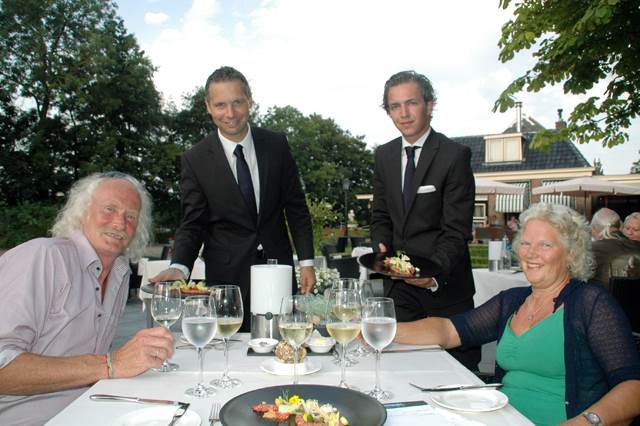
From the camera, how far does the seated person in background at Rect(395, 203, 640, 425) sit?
1791mm

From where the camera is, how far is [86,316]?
1.85 metres

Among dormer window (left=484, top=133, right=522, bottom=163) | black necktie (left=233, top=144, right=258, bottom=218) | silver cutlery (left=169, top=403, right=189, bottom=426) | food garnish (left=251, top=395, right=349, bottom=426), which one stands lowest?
silver cutlery (left=169, top=403, right=189, bottom=426)

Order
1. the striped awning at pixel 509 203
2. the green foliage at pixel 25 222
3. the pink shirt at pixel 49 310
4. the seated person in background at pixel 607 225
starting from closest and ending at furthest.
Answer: the pink shirt at pixel 49 310 < the seated person in background at pixel 607 225 < the green foliage at pixel 25 222 < the striped awning at pixel 509 203

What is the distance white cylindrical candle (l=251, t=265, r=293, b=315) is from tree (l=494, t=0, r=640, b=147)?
18.4 feet

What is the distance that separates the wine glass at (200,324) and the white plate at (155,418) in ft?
0.66

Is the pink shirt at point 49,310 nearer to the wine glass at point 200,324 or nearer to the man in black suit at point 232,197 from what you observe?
the wine glass at point 200,324

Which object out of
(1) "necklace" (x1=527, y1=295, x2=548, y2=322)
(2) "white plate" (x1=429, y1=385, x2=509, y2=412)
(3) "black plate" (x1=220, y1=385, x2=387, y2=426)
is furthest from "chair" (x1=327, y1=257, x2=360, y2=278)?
(3) "black plate" (x1=220, y1=385, x2=387, y2=426)

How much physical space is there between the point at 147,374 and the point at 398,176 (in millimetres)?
1873

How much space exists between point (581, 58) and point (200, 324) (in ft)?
23.5

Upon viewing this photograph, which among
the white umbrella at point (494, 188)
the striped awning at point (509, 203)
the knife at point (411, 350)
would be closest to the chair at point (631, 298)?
the knife at point (411, 350)

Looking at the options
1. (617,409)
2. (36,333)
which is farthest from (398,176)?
(36,333)

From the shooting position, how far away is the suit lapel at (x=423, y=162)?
2.89m

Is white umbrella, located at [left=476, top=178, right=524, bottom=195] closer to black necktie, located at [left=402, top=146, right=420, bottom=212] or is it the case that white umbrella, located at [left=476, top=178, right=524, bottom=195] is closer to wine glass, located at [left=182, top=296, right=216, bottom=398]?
black necktie, located at [left=402, top=146, right=420, bottom=212]

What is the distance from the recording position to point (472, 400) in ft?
4.50
